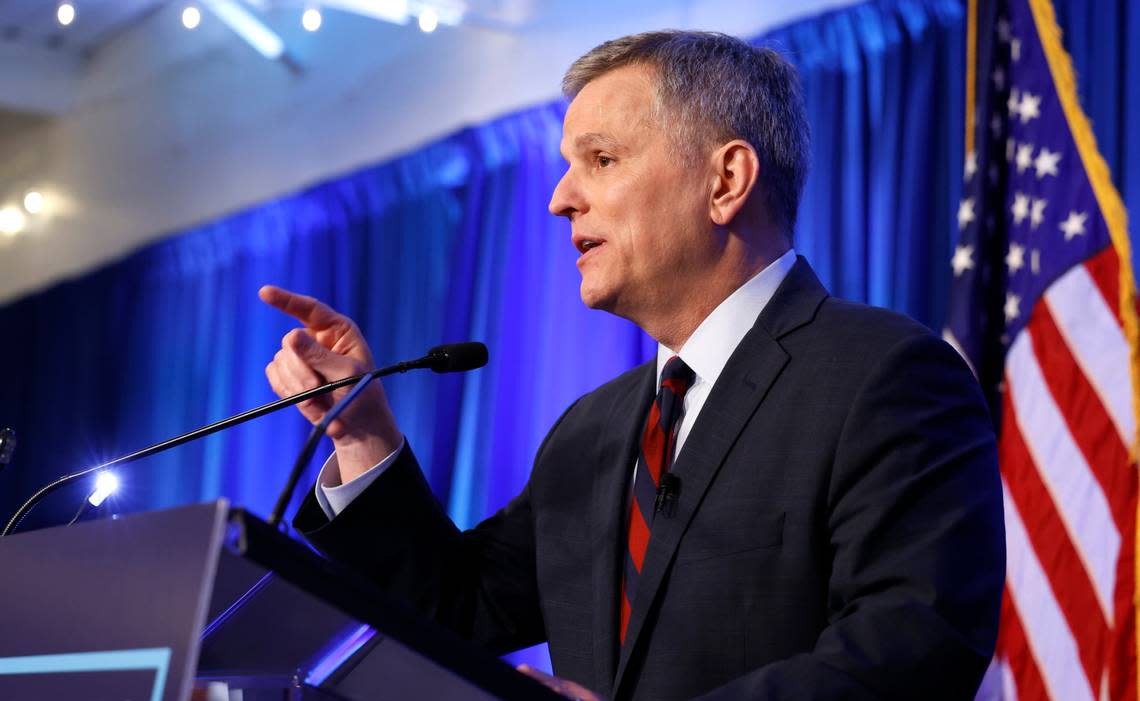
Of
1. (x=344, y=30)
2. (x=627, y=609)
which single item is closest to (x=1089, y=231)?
(x=627, y=609)

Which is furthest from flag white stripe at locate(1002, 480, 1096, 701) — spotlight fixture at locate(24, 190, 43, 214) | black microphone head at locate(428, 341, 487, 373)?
spotlight fixture at locate(24, 190, 43, 214)

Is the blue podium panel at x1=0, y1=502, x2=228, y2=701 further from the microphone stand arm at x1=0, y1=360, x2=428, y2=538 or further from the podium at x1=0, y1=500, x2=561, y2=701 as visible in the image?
the microphone stand arm at x1=0, y1=360, x2=428, y2=538

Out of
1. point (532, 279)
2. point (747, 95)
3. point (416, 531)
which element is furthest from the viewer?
point (532, 279)

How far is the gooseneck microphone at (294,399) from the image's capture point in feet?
4.90

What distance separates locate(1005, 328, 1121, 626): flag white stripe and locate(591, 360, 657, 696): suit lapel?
1139 mm

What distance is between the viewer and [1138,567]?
242 centimetres

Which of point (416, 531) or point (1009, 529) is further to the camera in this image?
point (1009, 529)

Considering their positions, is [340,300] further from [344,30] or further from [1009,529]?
[1009,529]

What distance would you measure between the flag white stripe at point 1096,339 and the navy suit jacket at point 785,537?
1.12 metres

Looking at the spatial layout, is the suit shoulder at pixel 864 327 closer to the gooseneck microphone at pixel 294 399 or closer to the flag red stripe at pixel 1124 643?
the gooseneck microphone at pixel 294 399

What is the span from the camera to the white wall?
4.63m

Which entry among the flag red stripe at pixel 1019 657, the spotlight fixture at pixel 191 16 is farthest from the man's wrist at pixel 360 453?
the spotlight fixture at pixel 191 16

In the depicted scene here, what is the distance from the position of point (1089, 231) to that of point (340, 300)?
3.30 meters

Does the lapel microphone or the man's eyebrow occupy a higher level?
the man's eyebrow
